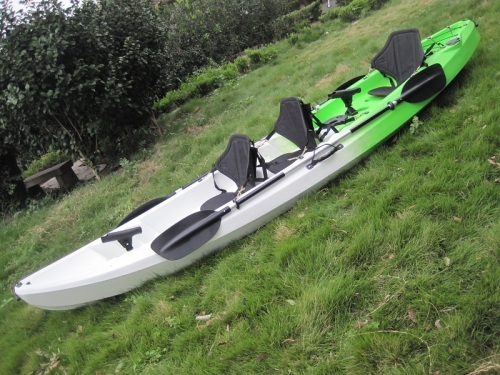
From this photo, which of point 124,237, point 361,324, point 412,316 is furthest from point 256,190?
point 412,316

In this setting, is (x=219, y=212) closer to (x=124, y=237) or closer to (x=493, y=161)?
(x=124, y=237)

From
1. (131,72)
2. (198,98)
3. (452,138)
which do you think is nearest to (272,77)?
(198,98)

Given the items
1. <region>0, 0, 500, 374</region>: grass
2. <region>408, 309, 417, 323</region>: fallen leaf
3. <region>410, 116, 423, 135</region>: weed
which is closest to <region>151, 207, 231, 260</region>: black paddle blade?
<region>0, 0, 500, 374</region>: grass

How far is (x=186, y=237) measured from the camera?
293cm

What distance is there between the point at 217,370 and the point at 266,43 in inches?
485

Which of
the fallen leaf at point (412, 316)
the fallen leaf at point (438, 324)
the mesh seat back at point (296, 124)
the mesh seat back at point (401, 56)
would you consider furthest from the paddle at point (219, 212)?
the fallen leaf at point (438, 324)

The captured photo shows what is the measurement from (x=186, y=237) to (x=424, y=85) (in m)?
2.73

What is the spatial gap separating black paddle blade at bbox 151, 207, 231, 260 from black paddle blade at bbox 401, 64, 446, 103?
2.14 m

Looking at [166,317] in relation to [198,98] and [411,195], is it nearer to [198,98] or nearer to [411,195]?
[411,195]

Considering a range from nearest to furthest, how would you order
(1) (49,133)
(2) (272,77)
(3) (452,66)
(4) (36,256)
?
(3) (452,66) < (4) (36,256) < (1) (49,133) < (2) (272,77)

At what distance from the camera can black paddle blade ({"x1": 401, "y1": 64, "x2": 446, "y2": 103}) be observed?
3385 mm

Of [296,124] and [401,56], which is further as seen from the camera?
[401,56]

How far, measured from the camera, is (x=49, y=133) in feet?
20.6

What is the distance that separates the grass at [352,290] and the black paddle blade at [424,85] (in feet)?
0.72
